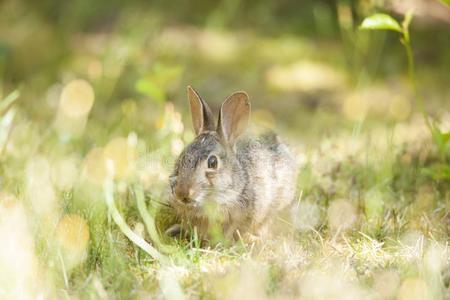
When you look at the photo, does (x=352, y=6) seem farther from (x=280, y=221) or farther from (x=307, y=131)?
(x=280, y=221)

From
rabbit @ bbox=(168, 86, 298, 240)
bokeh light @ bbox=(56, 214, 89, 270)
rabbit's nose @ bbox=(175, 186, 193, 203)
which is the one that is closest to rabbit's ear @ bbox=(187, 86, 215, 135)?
rabbit @ bbox=(168, 86, 298, 240)

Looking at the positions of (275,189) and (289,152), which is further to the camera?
(289,152)

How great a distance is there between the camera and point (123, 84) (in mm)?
7426

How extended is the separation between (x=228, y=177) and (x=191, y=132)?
158cm

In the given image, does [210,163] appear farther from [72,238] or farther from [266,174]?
[72,238]

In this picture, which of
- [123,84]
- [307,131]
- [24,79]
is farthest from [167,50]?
[307,131]

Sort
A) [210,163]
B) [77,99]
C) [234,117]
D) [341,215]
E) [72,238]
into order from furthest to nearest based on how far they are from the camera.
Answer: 1. [77,99]
2. [341,215]
3. [234,117]
4. [210,163]
5. [72,238]

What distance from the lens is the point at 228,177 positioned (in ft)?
12.1

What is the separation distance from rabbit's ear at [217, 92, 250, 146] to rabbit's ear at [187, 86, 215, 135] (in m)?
0.08

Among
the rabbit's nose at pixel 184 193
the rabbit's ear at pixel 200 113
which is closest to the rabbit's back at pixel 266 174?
the rabbit's ear at pixel 200 113

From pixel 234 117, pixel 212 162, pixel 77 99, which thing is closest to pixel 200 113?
pixel 234 117

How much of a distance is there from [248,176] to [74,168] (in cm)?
141

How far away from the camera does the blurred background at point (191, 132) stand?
321 centimetres

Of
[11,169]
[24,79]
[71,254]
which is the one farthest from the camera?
[24,79]
